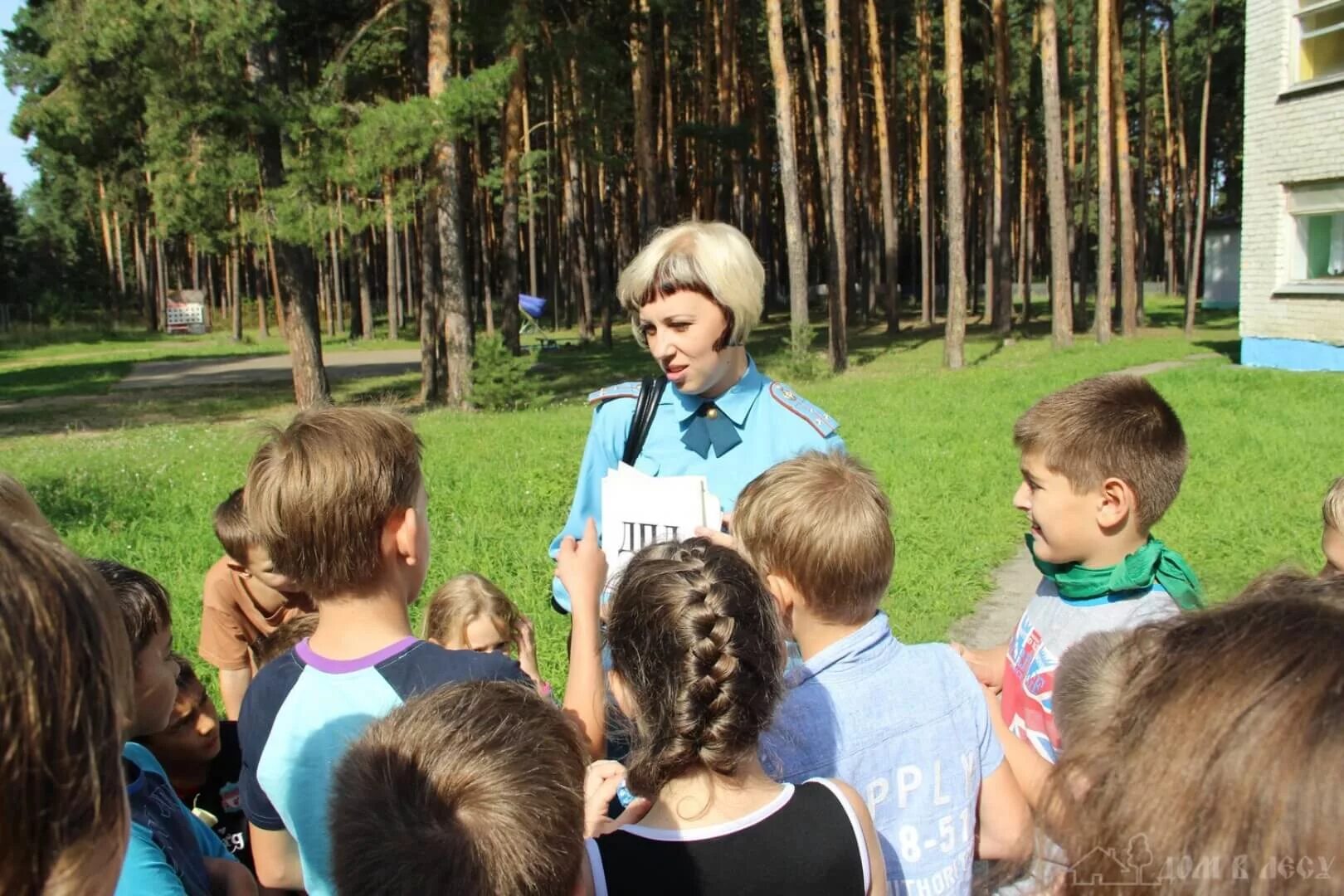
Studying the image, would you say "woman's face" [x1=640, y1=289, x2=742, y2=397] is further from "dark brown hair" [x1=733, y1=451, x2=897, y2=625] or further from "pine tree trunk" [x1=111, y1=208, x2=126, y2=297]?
"pine tree trunk" [x1=111, y1=208, x2=126, y2=297]

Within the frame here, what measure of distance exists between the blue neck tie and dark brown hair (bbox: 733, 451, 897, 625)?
700mm

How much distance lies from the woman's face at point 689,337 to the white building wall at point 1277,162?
17908 mm

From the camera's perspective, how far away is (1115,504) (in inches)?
110

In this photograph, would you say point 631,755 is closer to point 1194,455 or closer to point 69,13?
point 1194,455

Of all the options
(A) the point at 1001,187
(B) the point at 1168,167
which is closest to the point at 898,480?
(A) the point at 1001,187

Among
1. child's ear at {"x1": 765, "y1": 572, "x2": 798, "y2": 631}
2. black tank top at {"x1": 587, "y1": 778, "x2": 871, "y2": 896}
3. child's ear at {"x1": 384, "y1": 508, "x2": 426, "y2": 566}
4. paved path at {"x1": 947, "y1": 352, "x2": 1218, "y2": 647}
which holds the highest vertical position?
child's ear at {"x1": 384, "y1": 508, "x2": 426, "y2": 566}

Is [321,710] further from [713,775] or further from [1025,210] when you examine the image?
[1025,210]

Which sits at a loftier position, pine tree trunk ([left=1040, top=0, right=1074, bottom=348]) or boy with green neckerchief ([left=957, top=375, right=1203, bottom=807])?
pine tree trunk ([left=1040, top=0, right=1074, bottom=348])

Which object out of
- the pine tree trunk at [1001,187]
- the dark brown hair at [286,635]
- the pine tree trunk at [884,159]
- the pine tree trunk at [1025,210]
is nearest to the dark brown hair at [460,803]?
the dark brown hair at [286,635]

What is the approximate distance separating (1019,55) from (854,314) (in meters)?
12.0

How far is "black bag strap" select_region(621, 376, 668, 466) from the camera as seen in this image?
312 cm

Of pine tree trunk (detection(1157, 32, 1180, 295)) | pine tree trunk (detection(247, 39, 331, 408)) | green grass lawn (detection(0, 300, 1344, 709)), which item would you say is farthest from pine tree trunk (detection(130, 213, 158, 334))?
pine tree trunk (detection(1157, 32, 1180, 295))

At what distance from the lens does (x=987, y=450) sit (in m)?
11.0

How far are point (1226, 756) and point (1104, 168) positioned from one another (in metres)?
27.1
